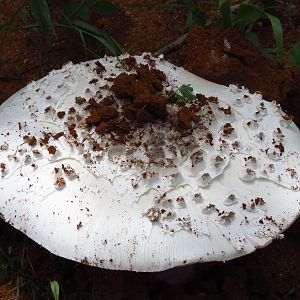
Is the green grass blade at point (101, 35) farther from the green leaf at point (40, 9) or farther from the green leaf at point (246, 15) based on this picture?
the green leaf at point (246, 15)

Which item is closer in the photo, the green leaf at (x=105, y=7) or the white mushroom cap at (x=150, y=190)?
the white mushroom cap at (x=150, y=190)

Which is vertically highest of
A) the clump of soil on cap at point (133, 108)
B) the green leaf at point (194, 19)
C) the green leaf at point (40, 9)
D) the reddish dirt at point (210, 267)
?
the green leaf at point (40, 9)

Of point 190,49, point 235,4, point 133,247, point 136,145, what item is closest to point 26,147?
point 136,145

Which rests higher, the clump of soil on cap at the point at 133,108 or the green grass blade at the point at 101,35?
the clump of soil on cap at the point at 133,108

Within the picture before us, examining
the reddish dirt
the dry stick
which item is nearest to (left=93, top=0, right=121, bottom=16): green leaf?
the dry stick

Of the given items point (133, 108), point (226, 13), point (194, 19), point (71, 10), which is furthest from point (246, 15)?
point (133, 108)

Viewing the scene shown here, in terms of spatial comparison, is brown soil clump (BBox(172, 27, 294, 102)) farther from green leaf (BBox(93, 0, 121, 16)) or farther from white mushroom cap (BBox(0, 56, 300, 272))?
green leaf (BBox(93, 0, 121, 16))

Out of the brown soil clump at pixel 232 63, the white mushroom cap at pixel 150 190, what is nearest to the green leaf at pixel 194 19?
the brown soil clump at pixel 232 63
